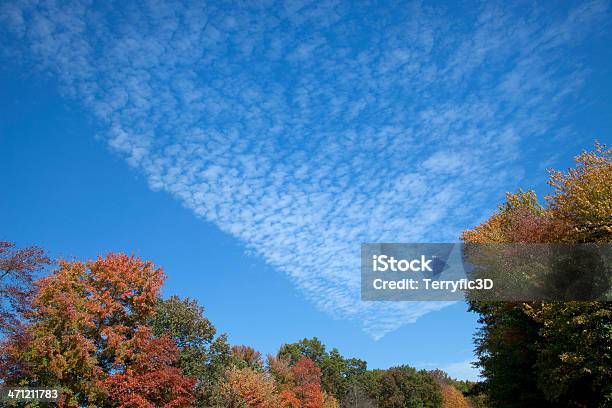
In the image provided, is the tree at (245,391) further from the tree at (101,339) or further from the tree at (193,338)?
the tree at (101,339)

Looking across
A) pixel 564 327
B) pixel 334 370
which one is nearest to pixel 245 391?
pixel 564 327

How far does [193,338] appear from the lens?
43594mm

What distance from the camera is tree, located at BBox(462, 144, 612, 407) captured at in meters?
19.4

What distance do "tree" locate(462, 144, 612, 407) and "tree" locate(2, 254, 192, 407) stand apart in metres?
21.1

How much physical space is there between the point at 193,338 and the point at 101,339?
12929mm

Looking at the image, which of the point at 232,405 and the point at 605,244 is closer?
the point at 605,244

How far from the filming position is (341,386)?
95.3m

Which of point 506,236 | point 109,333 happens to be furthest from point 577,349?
point 109,333

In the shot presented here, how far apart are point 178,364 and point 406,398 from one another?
7448 cm

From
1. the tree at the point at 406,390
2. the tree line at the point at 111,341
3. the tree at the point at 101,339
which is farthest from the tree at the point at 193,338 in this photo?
the tree at the point at 406,390

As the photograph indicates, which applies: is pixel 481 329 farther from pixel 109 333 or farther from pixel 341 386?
pixel 341 386

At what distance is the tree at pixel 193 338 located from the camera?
42.2 meters

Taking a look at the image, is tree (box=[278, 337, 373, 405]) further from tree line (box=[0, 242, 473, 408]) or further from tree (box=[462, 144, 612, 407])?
tree (box=[462, 144, 612, 407])

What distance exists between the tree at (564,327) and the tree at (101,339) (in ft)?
69.1
